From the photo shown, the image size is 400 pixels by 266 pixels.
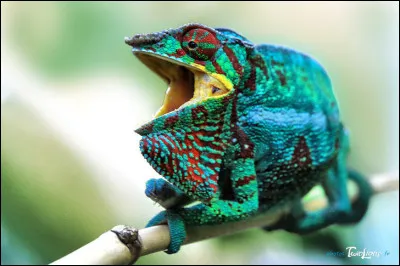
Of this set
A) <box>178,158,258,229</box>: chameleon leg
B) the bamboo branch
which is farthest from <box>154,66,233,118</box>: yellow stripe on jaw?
the bamboo branch

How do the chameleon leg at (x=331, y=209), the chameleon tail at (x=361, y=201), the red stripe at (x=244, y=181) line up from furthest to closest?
the chameleon tail at (x=361, y=201), the chameleon leg at (x=331, y=209), the red stripe at (x=244, y=181)

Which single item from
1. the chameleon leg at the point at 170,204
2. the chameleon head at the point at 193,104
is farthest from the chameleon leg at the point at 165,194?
the chameleon head at the point at 193,104

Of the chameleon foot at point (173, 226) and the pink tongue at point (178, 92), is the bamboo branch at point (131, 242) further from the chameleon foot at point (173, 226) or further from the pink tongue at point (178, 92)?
the pink tongue at point (178, 92)

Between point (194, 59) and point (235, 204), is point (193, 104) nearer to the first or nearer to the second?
point (194, 59)

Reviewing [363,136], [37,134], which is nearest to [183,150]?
[37,134]

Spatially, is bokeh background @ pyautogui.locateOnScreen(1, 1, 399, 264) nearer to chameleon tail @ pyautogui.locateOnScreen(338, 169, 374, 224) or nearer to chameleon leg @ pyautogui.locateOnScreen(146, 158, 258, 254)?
chameleon tail @ pyautogui.locateOnScreen(338, 169, 374, 224)

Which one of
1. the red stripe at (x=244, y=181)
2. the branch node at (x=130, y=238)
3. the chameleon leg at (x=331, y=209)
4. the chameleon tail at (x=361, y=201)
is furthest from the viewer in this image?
the chameleon tail at (x=361, y=201)

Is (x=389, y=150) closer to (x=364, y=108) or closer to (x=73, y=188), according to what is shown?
(x=364, y=108)

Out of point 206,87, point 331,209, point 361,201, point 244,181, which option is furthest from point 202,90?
point 361,201
